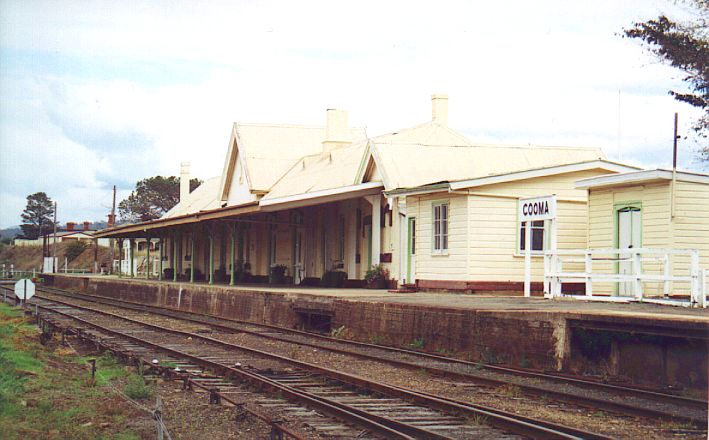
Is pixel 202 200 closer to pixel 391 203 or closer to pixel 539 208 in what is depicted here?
pixel 391 203

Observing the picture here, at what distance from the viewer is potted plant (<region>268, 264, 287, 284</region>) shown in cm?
3408

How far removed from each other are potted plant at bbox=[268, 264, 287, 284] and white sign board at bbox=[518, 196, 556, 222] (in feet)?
54.1

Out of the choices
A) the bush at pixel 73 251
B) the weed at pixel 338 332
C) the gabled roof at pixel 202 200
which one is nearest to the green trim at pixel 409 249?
the weed at pixel 338 332

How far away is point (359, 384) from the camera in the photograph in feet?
36.2

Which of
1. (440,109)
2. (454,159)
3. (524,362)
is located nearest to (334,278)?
(454,159)

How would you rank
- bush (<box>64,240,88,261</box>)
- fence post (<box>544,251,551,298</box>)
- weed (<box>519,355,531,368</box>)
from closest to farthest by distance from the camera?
weed (<box>519,355,531,368</box>) → fence post (<box>544,251,551,298</box>) → bush (<box>64,240,88,261</box>)

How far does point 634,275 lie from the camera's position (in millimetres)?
15133

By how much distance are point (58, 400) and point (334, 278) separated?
63.4ft

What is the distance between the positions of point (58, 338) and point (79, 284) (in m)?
32.3

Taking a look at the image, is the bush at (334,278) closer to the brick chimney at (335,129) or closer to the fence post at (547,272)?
the brick chimney at (335,129)

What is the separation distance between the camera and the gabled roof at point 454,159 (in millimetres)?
25688

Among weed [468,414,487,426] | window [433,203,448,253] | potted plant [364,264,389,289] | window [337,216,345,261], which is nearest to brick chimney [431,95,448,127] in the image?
window [337,216,345,261]

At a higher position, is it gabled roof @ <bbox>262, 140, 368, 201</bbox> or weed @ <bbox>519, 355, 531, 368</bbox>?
gabled roof @ <bbox>262, 140, 368, 201</bbox>

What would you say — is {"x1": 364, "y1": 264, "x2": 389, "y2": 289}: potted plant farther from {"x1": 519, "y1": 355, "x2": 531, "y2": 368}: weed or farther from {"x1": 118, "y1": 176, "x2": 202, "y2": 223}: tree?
{"x1": 118, "y1": 176, "x2": 202, "y2": 223}: tree
